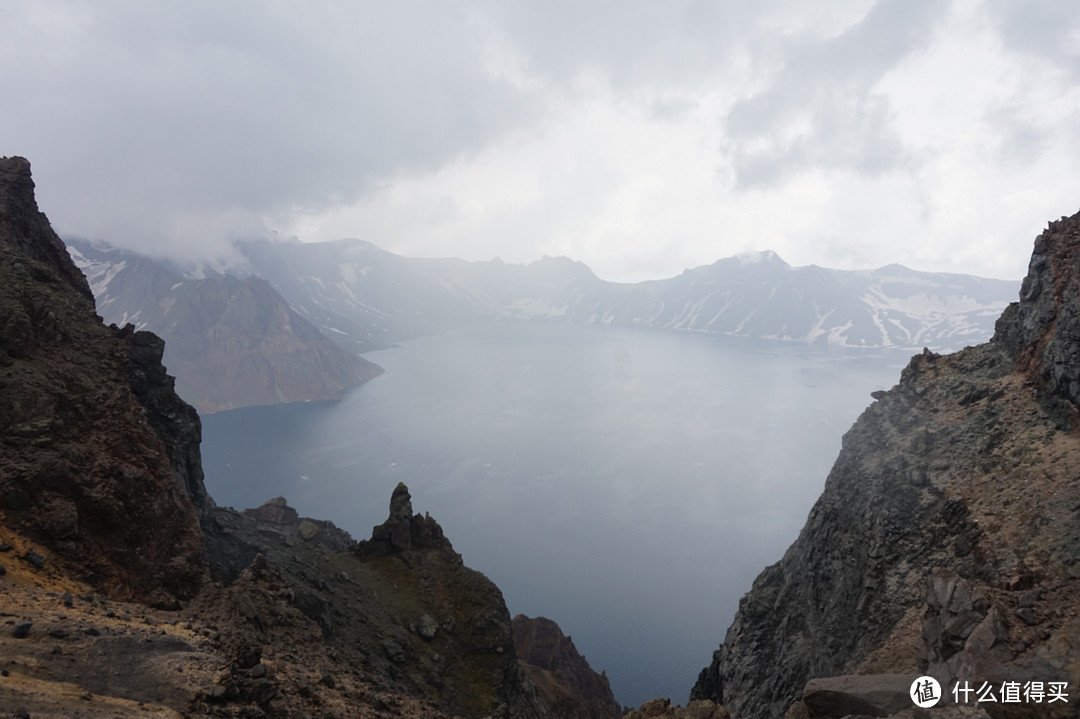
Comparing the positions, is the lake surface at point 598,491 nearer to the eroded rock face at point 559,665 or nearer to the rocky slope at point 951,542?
the eroded rock face at point 559,665

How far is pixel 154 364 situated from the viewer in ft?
104

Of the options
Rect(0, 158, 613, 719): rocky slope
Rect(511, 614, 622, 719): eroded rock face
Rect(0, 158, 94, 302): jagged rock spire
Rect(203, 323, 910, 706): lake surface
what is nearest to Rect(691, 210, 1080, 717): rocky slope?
Rect(0, 158, 613, 719): rocky slope

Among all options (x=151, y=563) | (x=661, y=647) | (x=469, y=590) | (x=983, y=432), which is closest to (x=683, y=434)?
(x=661, y=647)

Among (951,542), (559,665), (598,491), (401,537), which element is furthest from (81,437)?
(598,491)

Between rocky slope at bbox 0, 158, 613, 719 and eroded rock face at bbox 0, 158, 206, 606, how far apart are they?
0.08 m

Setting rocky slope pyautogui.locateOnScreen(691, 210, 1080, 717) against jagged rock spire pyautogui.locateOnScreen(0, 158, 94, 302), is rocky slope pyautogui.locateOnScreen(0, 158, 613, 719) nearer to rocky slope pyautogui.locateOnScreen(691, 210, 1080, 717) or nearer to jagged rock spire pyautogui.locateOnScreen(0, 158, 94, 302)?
jagged rock spire pyautogui.locateOnScreen(0, 158, 94, 302)

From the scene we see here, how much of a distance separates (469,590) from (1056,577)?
1432 inches

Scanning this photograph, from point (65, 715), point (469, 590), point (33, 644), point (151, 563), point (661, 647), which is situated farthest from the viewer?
point (661, 647)

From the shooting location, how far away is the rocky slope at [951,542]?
535 inches

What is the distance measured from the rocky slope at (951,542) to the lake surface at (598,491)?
1704 inches

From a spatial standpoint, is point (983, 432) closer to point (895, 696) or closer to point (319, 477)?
point (895, 696)

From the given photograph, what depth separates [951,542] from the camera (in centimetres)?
2122

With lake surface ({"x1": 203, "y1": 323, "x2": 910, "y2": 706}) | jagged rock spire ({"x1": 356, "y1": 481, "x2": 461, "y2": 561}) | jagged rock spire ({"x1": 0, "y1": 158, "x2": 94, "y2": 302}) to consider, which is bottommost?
lake surface ({"x1": 203, "y1": 323, "x2": 910, "y2": 706})

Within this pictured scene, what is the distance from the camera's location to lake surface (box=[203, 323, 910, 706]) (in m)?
78.3
